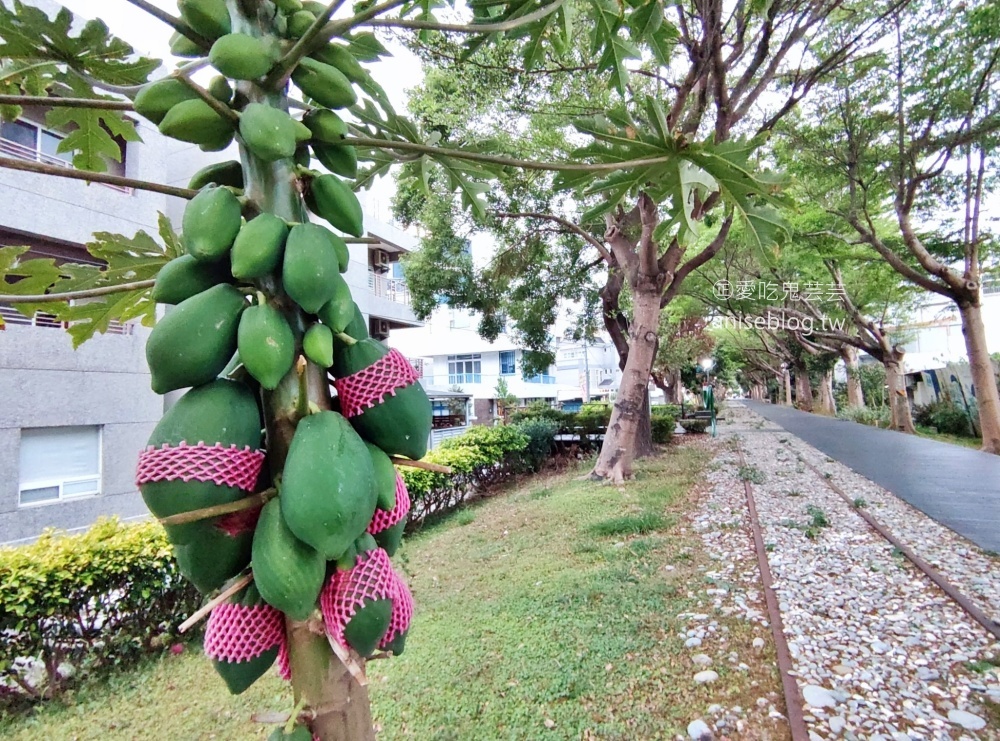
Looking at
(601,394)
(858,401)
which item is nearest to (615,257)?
(858,401)

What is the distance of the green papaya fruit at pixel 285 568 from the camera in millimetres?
894

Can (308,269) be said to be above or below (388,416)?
above

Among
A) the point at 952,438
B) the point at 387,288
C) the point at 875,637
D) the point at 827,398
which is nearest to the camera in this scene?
the point at 875,637

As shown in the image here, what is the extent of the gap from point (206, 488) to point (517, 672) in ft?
10.8

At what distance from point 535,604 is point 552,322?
34.6ft

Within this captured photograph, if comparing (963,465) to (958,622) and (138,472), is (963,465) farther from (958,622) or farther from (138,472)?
(138,472)

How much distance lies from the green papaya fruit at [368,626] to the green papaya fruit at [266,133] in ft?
2.63

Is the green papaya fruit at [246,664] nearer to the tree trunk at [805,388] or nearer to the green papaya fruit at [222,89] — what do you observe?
the green papaya fruit at [222,89]

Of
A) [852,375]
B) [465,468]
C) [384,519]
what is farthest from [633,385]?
[852,375]

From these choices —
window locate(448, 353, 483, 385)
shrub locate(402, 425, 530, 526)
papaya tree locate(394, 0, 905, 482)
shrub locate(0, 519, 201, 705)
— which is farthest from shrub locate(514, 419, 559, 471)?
window locate(448, 353, 483, 385)

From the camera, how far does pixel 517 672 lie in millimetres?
3602

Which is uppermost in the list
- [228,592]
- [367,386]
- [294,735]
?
[367,386]

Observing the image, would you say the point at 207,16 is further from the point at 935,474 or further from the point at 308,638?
the point at 935,474

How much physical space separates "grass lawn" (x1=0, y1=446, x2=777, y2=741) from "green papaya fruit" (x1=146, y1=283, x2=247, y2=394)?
2637mm
